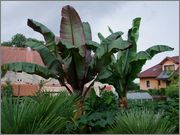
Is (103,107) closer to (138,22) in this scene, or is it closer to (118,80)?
(118,80)

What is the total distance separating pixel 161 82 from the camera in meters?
38.9

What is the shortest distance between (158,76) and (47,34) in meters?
32.3

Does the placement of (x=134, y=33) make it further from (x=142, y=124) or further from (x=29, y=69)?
(x=142, y=124)

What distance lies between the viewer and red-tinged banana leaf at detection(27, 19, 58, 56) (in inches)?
290

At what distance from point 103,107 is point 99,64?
3.69 feet

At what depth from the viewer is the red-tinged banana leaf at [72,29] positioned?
23.9 ft

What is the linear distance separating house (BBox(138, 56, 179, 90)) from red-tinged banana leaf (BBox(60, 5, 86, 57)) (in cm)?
2968

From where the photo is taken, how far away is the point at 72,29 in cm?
745

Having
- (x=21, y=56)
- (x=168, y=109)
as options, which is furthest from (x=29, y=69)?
(x=21, y=56)

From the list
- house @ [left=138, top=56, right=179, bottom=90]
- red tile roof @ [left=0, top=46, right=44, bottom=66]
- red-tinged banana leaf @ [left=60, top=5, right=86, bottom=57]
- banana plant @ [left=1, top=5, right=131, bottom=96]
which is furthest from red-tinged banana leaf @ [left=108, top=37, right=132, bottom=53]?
house @ [left=138, top=56, right=179, bottom=90]

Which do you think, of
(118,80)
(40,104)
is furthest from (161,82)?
(40,104)

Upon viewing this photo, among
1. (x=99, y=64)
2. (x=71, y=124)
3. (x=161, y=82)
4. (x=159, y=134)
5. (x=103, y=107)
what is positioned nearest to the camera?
(x=159, y=134)

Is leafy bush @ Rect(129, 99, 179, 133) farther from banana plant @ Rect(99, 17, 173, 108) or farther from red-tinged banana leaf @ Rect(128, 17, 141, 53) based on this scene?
red-tinged banana leaf @ Rect(128, 17, 141, 53)

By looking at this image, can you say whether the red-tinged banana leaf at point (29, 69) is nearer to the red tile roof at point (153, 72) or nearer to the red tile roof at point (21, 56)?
the red tile roof at point (21, 56)
